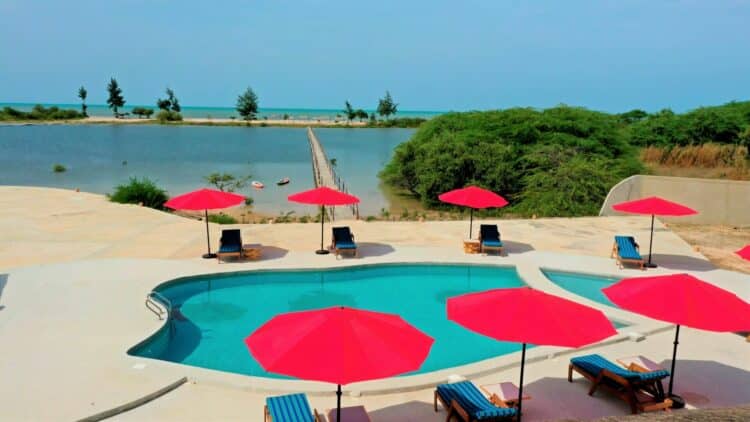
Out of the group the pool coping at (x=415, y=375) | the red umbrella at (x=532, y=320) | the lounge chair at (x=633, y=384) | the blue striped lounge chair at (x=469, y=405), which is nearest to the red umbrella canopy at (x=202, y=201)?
the pool coping at (x=415, y=375)

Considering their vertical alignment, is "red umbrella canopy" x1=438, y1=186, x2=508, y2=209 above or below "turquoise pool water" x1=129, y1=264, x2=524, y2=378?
above

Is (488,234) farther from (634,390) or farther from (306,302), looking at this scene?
(634,390)

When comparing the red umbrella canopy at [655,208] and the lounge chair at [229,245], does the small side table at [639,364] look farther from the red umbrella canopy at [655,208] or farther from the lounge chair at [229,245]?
the lounge chair at [229,245]

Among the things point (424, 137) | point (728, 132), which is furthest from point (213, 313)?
point (728, 132)

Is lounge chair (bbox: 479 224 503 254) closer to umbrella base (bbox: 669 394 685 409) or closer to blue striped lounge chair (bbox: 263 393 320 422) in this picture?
umbrella base (bbox: 669 394 685 409)

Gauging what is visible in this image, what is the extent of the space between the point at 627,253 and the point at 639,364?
19.9 feet

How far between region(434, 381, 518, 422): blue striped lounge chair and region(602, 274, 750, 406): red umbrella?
77.7 inches

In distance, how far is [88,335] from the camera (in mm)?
8484

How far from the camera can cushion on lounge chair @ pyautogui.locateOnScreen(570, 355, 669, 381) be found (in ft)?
21.5

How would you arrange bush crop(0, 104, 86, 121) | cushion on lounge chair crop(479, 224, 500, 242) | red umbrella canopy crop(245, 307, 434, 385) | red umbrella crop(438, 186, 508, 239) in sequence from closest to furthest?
red umbrella canopy crop(245, 307, 434, 385) → red umbrella crop(438, 186, 508, 239) → cushion on lounge chair crop(479, 224, 500, 242) → bush crop(0, 104, 86, 121)

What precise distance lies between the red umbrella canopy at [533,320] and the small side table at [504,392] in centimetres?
124

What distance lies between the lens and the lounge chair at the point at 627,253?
1304 cm

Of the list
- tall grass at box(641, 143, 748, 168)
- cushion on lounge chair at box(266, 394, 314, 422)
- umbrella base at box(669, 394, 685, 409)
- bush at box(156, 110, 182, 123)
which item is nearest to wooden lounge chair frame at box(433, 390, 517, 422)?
cushion on lounge chair at box(266, 394, 314, 422)

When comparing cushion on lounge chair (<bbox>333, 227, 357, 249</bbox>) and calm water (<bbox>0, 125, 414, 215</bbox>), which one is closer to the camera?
cushion on lounge chair (<bbox>333, 227, 357, 249</bbox>)
